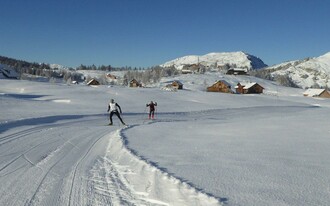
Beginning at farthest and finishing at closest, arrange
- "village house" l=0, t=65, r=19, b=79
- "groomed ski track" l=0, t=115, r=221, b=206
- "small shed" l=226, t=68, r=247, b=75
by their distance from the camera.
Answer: "small shed" l=226, t=68, r=247, b=75
"village house" l=0, t=65, r=19, b=79
"groomed ski track" l=0, t=115, r=221, b=206

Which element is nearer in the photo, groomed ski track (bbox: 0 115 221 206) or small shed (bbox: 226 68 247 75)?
groomed ski track (bbox: 0 115 221 206)

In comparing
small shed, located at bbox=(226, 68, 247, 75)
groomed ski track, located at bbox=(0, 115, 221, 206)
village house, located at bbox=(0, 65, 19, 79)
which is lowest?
groomed ski track, located at bbox=(0, 115, 221, 206)

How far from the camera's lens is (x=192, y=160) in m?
8.45

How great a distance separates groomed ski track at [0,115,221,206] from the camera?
5484 millimetres

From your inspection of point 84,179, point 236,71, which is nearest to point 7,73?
point 236,71

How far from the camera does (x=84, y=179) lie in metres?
6.89

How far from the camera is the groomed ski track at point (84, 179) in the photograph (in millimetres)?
5484

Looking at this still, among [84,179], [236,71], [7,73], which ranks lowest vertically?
[84,179]

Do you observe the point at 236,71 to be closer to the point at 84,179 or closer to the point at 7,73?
the point at 7,73

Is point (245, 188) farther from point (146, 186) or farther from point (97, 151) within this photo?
point (97, 151)

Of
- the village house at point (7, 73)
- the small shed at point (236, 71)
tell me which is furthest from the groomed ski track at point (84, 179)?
the small shed at point (236, 71)

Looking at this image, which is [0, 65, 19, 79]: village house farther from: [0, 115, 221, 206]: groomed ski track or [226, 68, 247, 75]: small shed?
[0, 115, 221, 206]: groomed ski track

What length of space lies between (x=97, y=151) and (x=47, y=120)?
44.2 feet

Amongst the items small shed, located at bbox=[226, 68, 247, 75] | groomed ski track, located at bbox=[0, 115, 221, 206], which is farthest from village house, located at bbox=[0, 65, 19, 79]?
groomed ski track, located at bbox=[0, 115, 221, 206]
